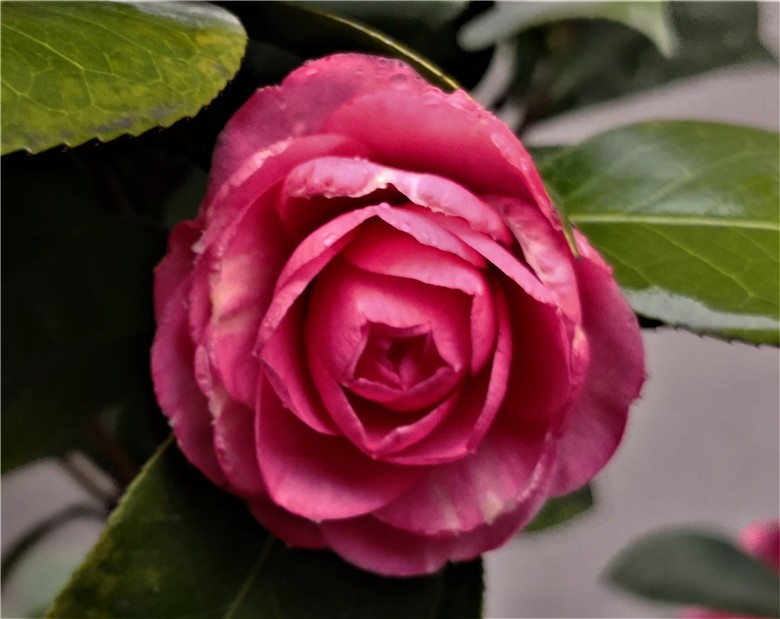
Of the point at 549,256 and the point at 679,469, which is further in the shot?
the point at 679,469

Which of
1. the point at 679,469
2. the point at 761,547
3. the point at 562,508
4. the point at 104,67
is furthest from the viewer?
the point at 679,469

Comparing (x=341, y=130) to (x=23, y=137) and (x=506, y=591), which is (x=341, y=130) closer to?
(x=23, y=137)

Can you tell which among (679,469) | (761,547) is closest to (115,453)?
(761,547)

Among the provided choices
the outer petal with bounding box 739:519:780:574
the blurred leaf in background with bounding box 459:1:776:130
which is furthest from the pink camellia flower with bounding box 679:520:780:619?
the blurred leaf in background with bounding box 459:1:776:130

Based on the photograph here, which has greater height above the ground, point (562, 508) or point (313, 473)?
point (313, 473)

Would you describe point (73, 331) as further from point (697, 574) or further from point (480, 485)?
point (697, 574)

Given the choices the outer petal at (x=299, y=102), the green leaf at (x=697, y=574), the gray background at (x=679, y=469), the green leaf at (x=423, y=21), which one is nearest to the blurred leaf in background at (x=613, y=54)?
the green leaf at (x=423, y=21)

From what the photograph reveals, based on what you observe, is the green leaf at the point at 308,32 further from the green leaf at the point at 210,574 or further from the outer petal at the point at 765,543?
the outer petal at the point at 765,543
